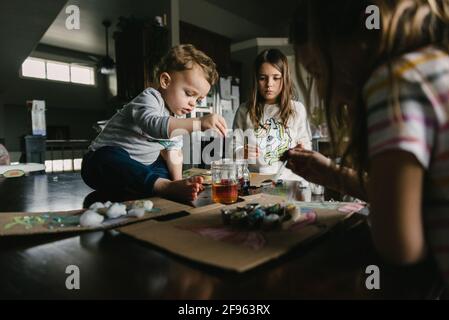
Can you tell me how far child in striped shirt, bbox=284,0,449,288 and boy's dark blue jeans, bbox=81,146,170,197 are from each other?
2.01 feet

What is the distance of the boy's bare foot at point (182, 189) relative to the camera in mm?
823

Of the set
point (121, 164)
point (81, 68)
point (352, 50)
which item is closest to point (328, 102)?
point (352, 50)

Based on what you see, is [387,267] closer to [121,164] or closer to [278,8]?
[121,164]

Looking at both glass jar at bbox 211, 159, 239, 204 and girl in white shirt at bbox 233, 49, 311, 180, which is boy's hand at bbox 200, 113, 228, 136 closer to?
glass jar at bbox 211, 159, 239, 204

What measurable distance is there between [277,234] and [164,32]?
3.50 metres

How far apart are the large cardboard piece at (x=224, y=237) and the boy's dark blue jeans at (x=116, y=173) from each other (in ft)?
1.04

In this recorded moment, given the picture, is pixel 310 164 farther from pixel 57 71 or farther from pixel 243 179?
pixel 57 71

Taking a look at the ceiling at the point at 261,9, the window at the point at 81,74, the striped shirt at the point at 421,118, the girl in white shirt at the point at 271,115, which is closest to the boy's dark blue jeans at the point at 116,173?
the striped shirt at the point at 421,118

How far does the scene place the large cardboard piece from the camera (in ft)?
1.38

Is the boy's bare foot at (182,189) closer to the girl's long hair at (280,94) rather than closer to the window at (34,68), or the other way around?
the girl's long hair at (280,94)

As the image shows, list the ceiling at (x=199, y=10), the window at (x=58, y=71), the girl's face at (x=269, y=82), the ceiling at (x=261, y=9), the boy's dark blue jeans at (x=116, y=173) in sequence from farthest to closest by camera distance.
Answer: the window at (x=58, y=71)
the ceiling at (x=261, y=9)
the ceiling at (x=199, y=10)
the girl's face at (x=269, y=82)
the boy's dark blue jeans at (x=116, y=173)

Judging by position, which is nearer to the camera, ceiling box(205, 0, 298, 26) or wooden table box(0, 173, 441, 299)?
wooden table box(0, 173, 441, 299)

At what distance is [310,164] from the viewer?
714 mm

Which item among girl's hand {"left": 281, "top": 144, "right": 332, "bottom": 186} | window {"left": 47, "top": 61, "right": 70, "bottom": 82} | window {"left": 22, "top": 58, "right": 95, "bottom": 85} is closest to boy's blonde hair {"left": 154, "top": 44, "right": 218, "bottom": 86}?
girl's hand {"left": 281, "top": 144, "right": 332, "bottom": 186}
